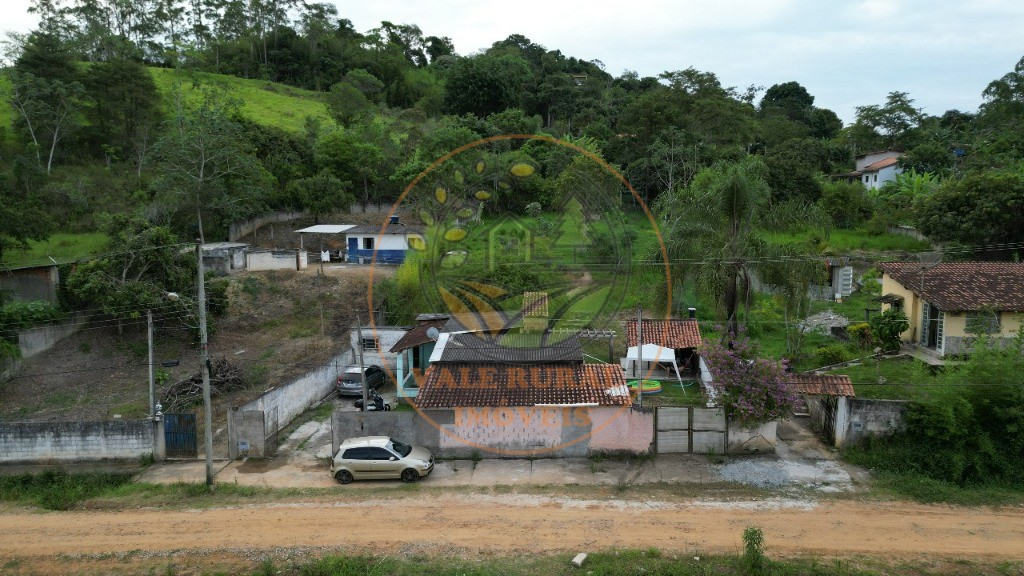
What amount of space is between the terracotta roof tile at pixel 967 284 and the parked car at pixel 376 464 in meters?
15.2

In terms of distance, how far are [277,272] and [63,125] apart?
65.6 ft

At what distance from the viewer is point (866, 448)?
14.1 m

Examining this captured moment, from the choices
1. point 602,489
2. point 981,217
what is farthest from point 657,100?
point 602,489

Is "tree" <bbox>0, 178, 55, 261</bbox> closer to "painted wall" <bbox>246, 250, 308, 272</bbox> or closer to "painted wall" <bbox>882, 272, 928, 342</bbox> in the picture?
"painted wall" <bbox>246, 250, 308, 272</bbox>

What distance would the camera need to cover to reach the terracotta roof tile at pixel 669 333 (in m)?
19.3

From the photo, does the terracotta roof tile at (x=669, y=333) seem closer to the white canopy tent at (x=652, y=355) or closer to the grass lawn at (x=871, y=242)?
the white canopy tent at (x=652, y=355)

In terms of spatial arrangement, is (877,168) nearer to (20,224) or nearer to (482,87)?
(482,87)

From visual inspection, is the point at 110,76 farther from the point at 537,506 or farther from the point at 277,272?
the point at 537,506

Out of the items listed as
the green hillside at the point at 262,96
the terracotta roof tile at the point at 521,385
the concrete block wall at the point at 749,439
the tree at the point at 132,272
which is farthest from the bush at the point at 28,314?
the green hillside at the point at 262,96

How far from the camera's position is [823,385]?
47.1ft

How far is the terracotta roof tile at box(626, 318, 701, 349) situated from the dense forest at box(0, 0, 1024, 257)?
17.7 feet

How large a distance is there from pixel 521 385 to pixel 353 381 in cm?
691

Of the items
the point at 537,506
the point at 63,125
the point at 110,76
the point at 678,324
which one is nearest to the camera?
the point at 537,506

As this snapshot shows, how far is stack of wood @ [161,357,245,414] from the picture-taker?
17.6 meters
